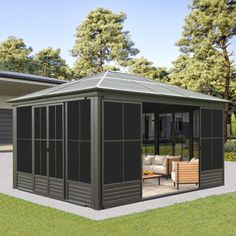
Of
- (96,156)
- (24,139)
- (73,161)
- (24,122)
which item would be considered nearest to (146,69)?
(24,122)

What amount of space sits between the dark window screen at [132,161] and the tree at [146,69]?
3406 centimetres

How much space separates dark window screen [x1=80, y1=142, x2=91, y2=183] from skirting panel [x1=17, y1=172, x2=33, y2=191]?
8.52 feet

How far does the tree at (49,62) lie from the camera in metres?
50.1

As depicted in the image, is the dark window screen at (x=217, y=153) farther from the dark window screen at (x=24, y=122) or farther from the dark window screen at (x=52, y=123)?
the dark window screen at (x=24, y=122)

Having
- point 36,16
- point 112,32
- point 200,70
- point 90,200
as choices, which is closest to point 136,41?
point 112,32

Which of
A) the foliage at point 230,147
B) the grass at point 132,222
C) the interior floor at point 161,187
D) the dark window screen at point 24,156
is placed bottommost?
the interior floor at point 161,187

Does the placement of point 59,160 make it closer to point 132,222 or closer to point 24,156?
point 24,156

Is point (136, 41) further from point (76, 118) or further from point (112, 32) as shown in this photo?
point (76, 118)

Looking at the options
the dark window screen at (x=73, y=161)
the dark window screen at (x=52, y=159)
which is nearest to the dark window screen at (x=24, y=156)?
the dark window screen at (x=52, y=159)

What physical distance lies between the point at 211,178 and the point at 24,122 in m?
6.05

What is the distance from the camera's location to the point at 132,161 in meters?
9.51

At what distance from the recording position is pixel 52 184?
1013 centimetres

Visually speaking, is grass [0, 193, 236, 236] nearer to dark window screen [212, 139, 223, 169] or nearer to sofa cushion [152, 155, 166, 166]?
dark window screen [212, 139, 223, 169]

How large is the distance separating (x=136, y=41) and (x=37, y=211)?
3543 centimetres
